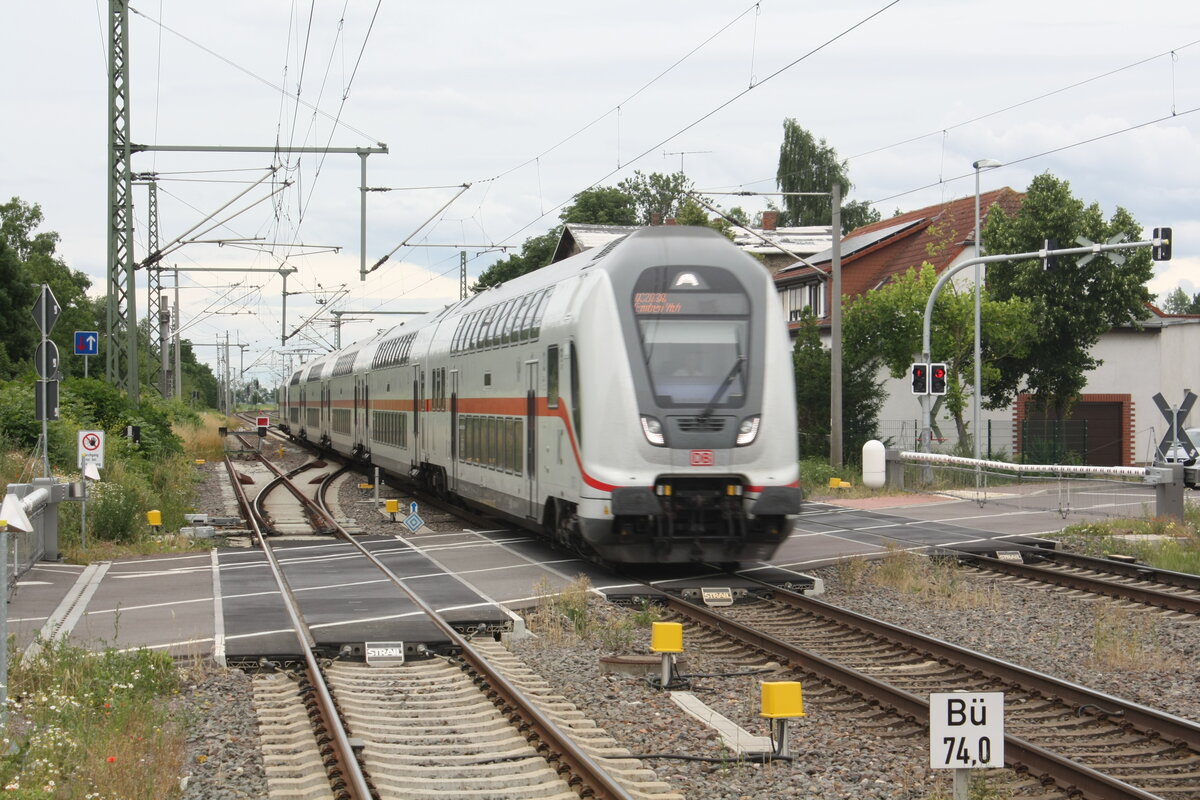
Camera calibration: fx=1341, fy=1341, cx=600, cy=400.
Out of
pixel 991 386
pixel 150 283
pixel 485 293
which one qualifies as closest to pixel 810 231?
pixel 991 386

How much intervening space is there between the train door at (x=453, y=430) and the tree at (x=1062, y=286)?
839 inches

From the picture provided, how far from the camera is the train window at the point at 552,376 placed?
16.1 meters

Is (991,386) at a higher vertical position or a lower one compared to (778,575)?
higher

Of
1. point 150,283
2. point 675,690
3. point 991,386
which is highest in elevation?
point 150,283

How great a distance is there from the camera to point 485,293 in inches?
966

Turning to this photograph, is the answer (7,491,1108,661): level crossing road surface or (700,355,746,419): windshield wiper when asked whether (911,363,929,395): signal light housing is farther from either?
(700,355,746,419): windshield wiper

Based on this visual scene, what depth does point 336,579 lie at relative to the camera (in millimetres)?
16031

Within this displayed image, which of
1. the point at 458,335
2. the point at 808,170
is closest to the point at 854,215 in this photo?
the point at 808,170

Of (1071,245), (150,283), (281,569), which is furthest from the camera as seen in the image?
(150,283)

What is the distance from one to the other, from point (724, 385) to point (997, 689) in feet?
18.4

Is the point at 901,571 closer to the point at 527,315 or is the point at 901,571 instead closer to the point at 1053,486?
the point at 527,315

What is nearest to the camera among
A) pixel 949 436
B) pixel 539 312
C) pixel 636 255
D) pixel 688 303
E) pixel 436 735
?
pixel 436 735

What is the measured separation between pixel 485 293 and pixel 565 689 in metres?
15.2

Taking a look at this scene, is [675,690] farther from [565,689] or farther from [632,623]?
[632,623]
